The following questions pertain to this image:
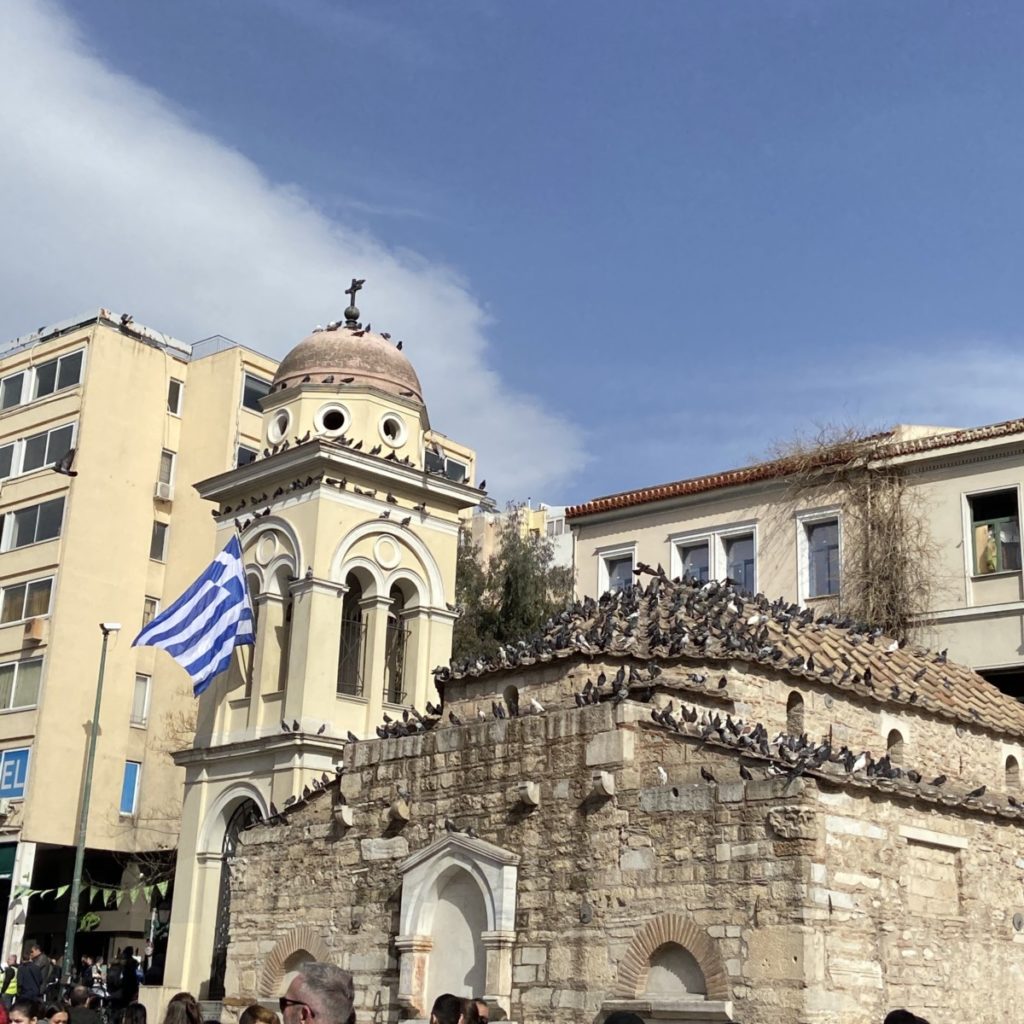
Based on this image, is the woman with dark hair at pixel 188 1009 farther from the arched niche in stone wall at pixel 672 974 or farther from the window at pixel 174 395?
the window at pixel 174 395

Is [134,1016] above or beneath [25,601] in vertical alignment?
beneath

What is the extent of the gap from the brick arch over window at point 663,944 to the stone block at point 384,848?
3.34 meters

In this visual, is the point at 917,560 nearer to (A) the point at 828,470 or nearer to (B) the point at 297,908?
(A) the point at 828,470

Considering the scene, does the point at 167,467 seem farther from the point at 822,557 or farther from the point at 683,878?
the point at 683,878

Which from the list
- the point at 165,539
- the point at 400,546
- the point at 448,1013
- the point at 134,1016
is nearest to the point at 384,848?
the point at 400,546

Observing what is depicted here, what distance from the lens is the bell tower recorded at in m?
21.7

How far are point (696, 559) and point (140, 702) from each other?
14.7 metres

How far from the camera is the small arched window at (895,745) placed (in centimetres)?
1645

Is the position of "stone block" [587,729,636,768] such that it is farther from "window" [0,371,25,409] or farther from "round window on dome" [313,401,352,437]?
"window" [0,371,25,409]

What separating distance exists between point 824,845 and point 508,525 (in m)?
28.1

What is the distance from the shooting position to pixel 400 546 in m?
23.5

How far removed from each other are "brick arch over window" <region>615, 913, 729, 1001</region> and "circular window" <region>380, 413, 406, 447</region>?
470 inches

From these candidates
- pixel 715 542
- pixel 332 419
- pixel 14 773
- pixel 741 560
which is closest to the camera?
pixel 332 419

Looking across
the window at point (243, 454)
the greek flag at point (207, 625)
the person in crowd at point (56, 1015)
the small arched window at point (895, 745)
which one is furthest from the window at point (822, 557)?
the person in crowd at point (56, 1015)
